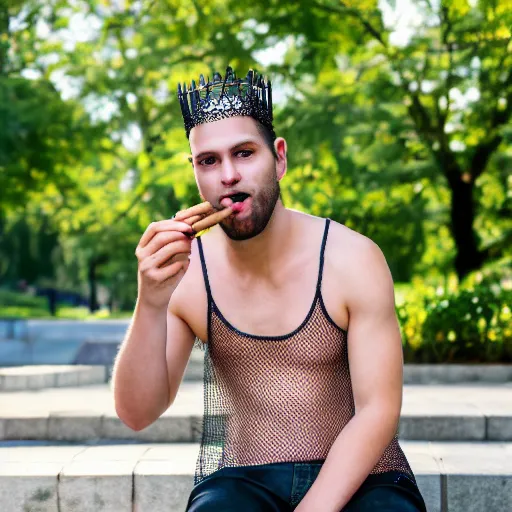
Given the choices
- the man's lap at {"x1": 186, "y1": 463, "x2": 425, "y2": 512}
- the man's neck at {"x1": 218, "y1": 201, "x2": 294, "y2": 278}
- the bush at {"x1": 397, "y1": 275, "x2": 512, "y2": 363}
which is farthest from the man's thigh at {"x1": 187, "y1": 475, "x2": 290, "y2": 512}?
the bush at {"x1": 397, "y1": 275, "x2": 512, "y2": 363}

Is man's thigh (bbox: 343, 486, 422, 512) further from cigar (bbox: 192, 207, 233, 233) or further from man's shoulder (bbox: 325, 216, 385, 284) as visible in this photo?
cigar (bbox: 192, 207, 233, 233)

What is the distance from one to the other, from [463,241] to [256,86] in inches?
406

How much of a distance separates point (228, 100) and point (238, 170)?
220 mm

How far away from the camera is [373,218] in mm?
11352

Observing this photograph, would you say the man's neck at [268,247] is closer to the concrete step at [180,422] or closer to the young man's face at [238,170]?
the young man's face at [238,170]

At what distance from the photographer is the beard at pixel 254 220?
238 centimetres

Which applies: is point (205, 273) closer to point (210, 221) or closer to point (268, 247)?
point (268, 247)

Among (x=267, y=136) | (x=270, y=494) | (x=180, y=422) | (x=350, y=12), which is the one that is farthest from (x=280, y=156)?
(x=350, y=12)

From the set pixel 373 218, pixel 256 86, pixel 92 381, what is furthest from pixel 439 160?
pixel 256 86

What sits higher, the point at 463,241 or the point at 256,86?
the point at 256,86

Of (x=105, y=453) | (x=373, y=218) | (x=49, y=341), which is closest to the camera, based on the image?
(x=105, y=453)

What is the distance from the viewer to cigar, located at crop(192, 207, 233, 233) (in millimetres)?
2268

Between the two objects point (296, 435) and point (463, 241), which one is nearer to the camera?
point (296, 435)

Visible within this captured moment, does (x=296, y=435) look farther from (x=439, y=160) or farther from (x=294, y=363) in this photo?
(x=439, y=160)
